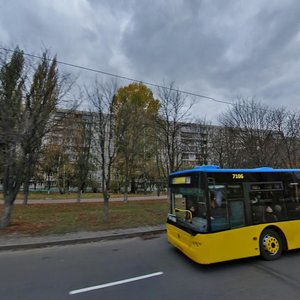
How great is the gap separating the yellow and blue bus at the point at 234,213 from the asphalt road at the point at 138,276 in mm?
394

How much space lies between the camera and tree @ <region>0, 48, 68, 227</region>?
1135cm

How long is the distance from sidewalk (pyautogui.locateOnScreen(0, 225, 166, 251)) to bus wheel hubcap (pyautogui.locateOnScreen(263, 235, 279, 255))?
4.99 m

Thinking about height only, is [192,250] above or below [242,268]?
above

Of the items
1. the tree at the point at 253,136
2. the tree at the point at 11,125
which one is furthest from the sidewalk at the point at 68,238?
the tree at the point at 253,136

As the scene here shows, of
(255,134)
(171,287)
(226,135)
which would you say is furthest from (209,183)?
(226,135)

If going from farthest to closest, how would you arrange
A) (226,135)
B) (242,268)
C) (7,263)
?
(226,135) < (7,263) < (242,268)

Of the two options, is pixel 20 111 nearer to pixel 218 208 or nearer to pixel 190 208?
pixel 190 208

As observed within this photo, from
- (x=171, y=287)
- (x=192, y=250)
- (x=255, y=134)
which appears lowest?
(x=171, y=287)

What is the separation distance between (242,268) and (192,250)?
4.04 feet

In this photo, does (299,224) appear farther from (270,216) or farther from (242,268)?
(242,268)

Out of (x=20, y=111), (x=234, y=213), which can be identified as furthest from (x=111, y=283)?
(x=20, y=111)

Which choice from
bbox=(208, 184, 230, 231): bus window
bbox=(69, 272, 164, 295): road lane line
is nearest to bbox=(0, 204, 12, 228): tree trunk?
bbox=(69, 272, 164, 295): road lane line

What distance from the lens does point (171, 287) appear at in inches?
205

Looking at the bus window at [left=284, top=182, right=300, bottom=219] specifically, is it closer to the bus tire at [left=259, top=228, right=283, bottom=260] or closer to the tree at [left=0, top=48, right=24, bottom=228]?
the bus tire at [left=259, top=228, right=283, bottom=260]
